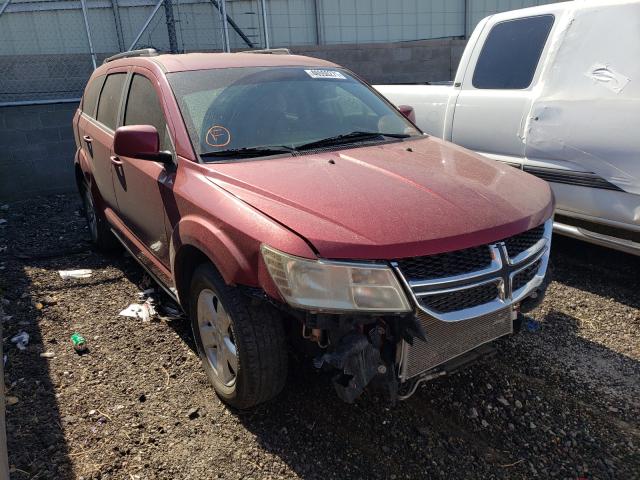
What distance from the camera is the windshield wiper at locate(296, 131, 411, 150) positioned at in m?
3.27

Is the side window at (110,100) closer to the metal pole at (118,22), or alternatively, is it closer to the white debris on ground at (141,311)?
the white debris on ground at (141,311)

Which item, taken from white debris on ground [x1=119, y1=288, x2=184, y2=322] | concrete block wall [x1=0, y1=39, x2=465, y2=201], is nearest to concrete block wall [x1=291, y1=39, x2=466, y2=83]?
concrete block wall [x1=0, y1=39, x2=465, y2=201]

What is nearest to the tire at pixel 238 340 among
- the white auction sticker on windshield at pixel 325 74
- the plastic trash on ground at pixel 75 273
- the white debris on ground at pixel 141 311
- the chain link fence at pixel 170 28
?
the white debris on ground at pixel 141 311

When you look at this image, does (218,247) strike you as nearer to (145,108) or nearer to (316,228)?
(316,228)

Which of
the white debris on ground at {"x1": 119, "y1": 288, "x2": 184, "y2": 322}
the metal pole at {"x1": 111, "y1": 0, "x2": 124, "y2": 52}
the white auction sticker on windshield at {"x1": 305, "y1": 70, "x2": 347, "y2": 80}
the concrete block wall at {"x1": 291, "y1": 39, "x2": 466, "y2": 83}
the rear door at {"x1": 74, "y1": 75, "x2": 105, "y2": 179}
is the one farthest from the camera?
the concrete block wall at {"x1": 291, "y1": 39, "x2": 466, "y2": 83}

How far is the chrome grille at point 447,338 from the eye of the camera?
2407 mm

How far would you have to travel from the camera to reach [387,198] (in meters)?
2.59

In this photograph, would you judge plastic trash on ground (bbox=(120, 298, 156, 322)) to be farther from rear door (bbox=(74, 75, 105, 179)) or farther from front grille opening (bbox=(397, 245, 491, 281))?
front grille opening (bbox=(397, 245, 491, 281))

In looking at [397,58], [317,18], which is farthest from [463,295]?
[317,18]

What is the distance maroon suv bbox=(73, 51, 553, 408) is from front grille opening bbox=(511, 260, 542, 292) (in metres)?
0.01

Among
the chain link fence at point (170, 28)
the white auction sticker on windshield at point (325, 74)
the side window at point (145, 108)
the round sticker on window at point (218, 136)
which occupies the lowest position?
the round sticker on window at point (218, 136)

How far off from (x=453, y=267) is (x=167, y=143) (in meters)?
1.89

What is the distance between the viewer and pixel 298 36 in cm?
1154

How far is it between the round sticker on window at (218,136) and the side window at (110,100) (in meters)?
1.39
